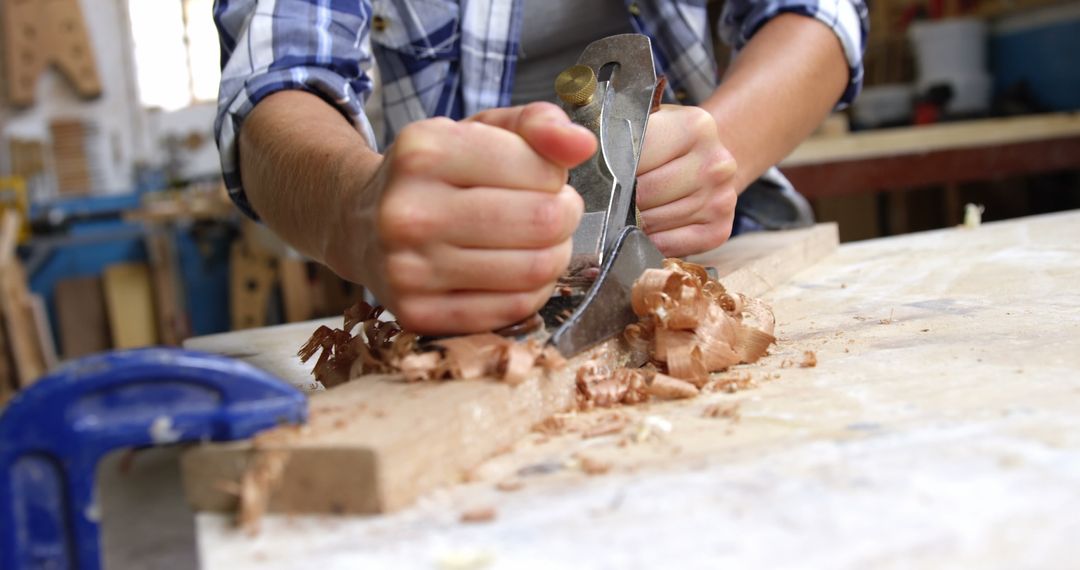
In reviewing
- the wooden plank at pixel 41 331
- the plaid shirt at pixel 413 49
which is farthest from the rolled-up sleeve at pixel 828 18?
the wooden plank at pixel 41 331

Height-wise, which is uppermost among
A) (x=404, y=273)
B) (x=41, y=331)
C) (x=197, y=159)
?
(x=404, y=273)

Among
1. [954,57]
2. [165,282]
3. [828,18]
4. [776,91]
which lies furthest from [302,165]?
[165,282]

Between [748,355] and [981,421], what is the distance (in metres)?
0.23

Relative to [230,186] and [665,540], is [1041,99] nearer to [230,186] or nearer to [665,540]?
[230,186]

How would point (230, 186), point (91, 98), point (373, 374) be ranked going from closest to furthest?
point (373, 374)
point (230, 186)
point (91, 98)

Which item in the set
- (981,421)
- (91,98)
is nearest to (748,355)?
(981,421)

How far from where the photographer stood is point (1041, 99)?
11.2 ft

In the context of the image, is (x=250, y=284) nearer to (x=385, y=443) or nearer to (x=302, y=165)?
(x=302, y=165)

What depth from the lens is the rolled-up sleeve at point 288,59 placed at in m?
1.05

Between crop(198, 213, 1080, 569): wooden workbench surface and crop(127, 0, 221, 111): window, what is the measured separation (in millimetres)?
5577

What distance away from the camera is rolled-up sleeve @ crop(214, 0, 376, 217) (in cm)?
105

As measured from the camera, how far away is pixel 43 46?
5199mm

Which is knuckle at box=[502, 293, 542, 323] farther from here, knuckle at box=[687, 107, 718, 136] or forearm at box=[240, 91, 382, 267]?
knuckle at box=[687, 107, 718, 136]

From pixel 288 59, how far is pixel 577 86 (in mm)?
445
